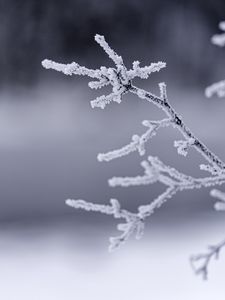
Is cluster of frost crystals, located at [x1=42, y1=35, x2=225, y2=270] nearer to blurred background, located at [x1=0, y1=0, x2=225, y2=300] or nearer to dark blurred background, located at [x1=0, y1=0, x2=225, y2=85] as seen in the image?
blurred background, located at [x1=0, y1=0, x2=225, y2=300]

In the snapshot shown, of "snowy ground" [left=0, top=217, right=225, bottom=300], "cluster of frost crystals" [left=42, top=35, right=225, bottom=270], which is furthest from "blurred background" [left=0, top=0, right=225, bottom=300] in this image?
"cluster of frost crystals" [left=42, top=35, right=225, bottom=270]

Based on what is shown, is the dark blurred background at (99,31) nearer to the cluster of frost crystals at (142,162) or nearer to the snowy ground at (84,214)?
the snowy ground at (84,214)

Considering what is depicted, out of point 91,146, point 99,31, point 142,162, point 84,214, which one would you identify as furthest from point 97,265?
point 99,31

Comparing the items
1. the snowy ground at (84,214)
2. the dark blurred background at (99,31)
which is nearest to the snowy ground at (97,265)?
the snowy ground at (84,214)

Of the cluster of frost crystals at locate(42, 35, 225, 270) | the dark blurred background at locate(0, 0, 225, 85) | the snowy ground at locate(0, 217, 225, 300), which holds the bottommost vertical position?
the cluster of frost crystals at locate(42, 35, 225, 270)

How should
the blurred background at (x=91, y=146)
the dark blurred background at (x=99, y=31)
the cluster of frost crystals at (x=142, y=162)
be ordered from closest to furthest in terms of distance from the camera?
the cluster of frost crystals at (x=142, y=162)
the blurred background at (x=91, y=146)
the dark blurred background at (x=99, y=31)

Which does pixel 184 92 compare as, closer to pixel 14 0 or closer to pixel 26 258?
pixel 14 0

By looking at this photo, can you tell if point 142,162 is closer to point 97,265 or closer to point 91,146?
point 97,265

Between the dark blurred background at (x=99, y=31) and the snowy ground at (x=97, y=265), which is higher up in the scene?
the dark blurred background at (x=99, y=31)

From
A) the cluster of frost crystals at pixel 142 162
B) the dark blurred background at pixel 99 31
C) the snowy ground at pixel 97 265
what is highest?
the dark blurred background at pixel 99 31
